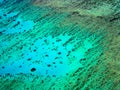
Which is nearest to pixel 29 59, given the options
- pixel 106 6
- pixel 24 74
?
pixel 24 74

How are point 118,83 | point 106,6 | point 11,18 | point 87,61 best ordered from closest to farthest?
point 118,83 → point 87,61 → point 106,6 → point 11,18

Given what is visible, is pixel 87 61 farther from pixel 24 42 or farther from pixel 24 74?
pixel 24 42

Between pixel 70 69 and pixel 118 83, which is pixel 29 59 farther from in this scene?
pixel 118 83

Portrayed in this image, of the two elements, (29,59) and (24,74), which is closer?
(24,74)

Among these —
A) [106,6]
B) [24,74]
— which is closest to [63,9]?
[106,6]

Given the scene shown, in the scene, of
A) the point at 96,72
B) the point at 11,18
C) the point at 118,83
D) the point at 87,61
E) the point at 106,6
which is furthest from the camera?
the point at 11,18

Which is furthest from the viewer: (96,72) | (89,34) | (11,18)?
(11,18)
